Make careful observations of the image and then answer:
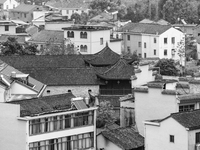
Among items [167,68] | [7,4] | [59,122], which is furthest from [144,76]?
[7,4]

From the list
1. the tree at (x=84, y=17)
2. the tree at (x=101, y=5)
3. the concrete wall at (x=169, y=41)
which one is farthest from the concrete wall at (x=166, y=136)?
the tree at (x=101, y=5)

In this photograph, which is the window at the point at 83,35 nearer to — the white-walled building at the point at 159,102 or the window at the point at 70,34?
the window at the point at 70,34

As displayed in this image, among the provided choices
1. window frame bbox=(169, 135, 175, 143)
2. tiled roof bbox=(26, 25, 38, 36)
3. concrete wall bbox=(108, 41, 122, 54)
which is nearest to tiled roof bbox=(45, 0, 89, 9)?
tiled roof bbox=(26, 25, 38, 36)

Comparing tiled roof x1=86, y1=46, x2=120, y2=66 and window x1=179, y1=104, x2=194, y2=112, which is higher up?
tiled roof x1=86, y1=46, x2=120, y2=66

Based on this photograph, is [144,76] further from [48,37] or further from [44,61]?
[48,37]

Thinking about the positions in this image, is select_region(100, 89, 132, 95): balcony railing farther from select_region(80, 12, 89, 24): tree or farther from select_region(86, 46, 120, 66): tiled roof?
select_region(80, 12, 89, 24): tree

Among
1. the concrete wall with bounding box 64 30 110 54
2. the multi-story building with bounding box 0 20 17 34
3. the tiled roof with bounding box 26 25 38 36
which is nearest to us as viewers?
the concrete wall with bounding box 64 30 110 54

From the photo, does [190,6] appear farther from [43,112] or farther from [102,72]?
[43,112]
